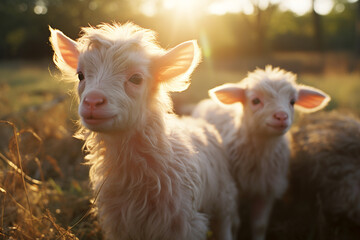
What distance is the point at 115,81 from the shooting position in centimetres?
214

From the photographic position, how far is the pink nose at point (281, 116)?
3203 millimetres

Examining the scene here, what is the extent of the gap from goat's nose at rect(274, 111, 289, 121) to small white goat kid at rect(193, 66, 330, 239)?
4.9 inches

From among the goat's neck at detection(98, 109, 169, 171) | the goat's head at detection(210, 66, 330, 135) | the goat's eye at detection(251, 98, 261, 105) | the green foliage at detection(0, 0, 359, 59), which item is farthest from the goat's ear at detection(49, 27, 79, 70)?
the green foliage at detection(0, 0, 359, 59)

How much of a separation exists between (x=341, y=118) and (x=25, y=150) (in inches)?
197

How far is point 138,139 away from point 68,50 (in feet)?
3.73

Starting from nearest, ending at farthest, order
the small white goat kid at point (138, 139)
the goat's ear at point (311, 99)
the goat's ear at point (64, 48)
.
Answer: the small white goat kid at point (138, 139), the goat's ear at point (64, 48), the goat's ear at point (311, 99)

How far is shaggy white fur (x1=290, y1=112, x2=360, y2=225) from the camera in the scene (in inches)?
140

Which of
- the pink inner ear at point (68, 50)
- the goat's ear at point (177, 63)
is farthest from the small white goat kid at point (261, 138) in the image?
the pink inner ear at point (68, 50)

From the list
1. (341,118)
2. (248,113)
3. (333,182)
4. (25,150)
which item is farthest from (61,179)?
(341,118)

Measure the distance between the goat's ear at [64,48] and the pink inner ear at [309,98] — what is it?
2.90m

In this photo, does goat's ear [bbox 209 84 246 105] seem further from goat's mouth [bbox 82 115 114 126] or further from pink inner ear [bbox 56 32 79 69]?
goat's mouth [bbox 82 115 114 126]

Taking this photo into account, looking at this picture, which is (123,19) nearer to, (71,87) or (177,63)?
(71,87)

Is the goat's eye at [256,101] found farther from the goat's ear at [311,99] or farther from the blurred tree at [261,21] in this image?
the blurred tree at [261,21]

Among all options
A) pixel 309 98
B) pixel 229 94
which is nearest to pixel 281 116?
pixel 229 94
